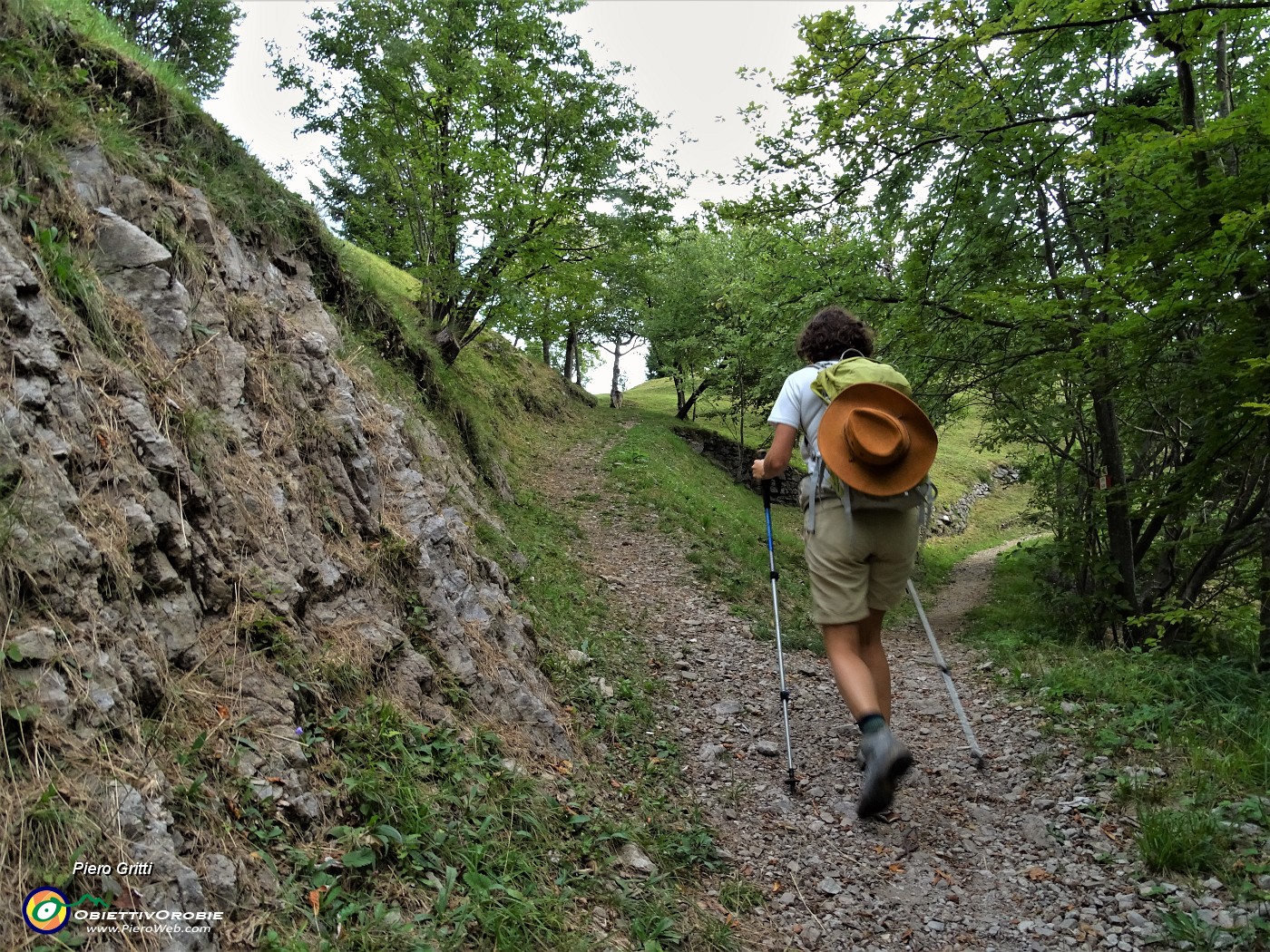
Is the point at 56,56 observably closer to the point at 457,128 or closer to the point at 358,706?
the point at 358,706

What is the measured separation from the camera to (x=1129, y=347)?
263 inches

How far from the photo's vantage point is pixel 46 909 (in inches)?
76.6

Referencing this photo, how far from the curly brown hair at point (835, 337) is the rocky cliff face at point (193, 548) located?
324 cm

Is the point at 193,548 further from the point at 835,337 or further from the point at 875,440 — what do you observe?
A: the point at 835,337

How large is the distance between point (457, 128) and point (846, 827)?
12.0 meters

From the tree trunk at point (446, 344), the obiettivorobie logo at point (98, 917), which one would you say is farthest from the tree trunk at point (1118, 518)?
the tree trunk at point (446, 344)

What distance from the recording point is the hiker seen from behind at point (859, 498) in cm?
418

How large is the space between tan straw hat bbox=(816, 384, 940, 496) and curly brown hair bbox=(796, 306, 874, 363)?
2.15 ft

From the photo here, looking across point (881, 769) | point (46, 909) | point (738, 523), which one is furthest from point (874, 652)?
point (738, 523)

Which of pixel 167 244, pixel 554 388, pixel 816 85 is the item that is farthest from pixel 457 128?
pixel 554 388

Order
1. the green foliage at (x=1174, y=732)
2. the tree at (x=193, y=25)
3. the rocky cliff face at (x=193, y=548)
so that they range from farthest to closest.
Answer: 1. the tree at (x=193, y=25)
2. the green foliage at (x=1174, y=732)
3. the rocky cliff face at (x=193, y=548)

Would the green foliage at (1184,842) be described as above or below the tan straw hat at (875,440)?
below
